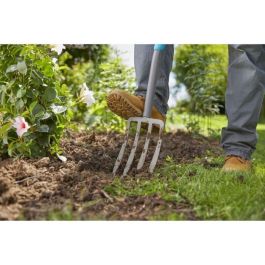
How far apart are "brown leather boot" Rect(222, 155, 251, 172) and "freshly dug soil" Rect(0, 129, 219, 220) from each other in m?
0.32

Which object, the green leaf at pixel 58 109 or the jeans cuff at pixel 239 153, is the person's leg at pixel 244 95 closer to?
the jeans cuff at pixel 239 153

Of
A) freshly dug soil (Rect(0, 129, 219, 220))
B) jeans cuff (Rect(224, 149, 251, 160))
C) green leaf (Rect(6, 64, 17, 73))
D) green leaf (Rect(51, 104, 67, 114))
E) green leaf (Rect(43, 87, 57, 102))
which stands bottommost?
freshly dug soil (Rect(0, 129, 219, 220))

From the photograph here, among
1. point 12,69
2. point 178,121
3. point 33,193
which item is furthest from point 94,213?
point 178,121

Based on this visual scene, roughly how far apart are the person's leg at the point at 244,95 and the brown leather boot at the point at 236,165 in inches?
0.9

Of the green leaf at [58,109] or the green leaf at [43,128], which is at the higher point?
the green leaf at [58,109]

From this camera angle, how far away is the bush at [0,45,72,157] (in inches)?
98.1

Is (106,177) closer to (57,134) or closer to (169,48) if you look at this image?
(57,134)

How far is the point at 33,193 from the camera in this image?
2111 millimetres

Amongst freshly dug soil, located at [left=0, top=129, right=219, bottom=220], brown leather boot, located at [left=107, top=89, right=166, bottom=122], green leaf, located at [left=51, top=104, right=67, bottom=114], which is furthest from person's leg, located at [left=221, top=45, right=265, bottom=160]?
green leaf, located at [left=51, top=104, right=67, bottom=114]

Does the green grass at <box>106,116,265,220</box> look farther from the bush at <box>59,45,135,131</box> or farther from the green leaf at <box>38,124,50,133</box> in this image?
the bush at <box>59,45,135,131</box>

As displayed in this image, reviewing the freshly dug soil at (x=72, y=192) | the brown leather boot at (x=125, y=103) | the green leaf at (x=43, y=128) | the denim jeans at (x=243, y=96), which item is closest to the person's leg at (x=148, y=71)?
the brown leather boot at (x=125, y=103)

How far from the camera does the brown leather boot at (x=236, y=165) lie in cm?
264

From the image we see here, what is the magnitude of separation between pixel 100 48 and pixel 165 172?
2682mm

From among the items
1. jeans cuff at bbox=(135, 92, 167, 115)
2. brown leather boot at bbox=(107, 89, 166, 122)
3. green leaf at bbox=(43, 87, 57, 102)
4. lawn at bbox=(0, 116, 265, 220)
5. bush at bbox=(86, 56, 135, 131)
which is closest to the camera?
lawn at bbox=(0, 116, 265, 220)
